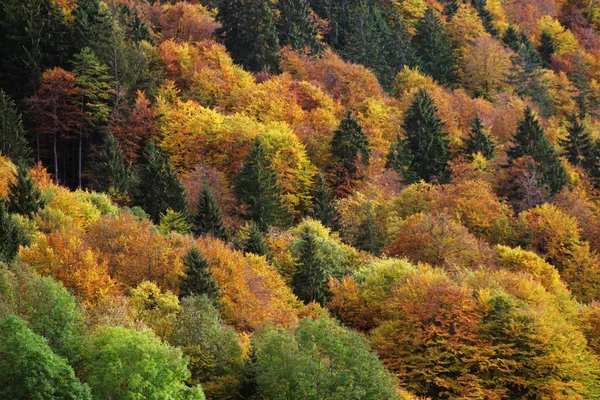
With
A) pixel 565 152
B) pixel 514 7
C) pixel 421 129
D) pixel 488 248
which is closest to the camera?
pixel 488 248

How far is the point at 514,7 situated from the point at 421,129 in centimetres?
8753

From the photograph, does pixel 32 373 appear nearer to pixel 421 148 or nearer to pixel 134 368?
pixel 134 368

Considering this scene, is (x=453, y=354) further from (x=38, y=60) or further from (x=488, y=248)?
(x=38, y=60)

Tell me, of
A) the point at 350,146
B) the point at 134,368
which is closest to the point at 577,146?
the point at 350,146

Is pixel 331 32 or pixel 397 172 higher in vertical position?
pixel 331 32

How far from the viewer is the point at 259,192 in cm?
8931

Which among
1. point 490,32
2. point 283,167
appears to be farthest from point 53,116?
point 490,32

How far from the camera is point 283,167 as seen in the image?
98.4 metres

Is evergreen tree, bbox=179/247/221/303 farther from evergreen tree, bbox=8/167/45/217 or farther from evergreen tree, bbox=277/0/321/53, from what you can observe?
evergreen tree, bbox=277/0/321/53

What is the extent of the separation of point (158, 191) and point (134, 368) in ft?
136

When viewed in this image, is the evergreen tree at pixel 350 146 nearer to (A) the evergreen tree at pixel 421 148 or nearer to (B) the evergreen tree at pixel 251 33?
(A) the evergreen tree at pixel 421 148

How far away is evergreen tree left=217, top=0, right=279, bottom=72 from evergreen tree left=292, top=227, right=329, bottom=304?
1978 inches

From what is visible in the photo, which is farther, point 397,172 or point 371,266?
point 397,172

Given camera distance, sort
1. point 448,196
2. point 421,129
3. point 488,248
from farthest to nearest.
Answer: point 421,129 → point 448,196 → point 488,248
